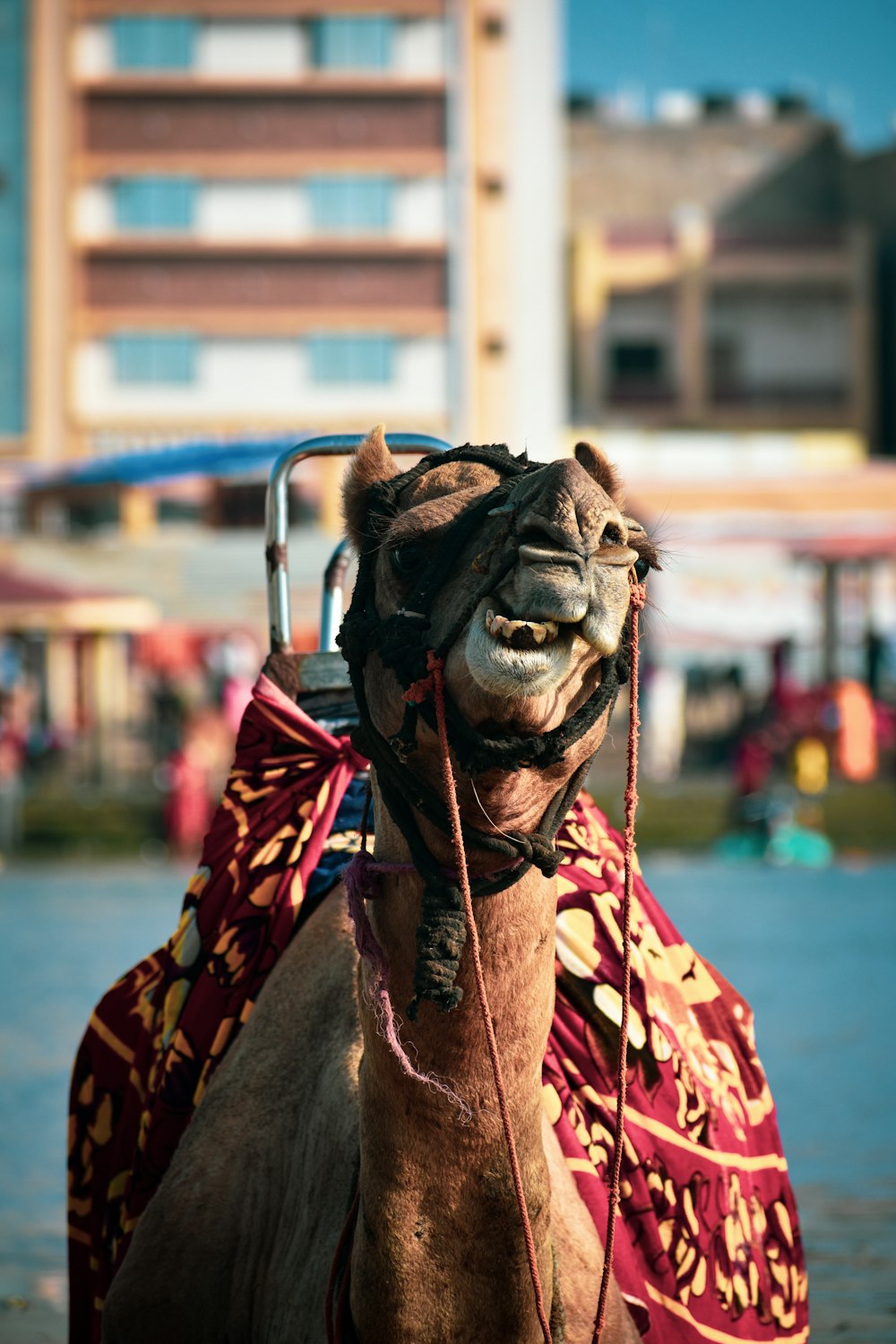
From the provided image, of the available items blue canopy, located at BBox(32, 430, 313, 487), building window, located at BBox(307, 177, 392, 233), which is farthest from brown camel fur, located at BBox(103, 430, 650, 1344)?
building window, located at BBox(307, 177, 392, 233)

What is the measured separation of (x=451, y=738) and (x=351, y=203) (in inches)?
1816

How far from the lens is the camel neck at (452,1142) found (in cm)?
271

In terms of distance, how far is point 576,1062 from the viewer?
3.77 metres

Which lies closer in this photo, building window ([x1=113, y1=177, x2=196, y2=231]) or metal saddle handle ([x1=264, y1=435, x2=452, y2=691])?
metal saddle handle ([x1=264, y1=435, x2=452, y2=691])

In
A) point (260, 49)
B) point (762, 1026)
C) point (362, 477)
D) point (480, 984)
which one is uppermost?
point (260, 49)

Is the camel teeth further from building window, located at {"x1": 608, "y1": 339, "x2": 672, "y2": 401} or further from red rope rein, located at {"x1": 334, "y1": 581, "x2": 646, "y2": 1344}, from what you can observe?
building window, located at {"x1": 608, "y1": 339, "x2": 672, "y2": 401}

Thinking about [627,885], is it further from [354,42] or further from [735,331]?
[735,331]

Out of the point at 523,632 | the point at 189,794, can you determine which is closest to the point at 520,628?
the point at 523,632

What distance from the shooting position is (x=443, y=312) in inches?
1839

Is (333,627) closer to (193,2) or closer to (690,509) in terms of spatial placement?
(690,509)

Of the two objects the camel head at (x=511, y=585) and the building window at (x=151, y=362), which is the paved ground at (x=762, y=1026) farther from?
the building window at (x=151, y=362)

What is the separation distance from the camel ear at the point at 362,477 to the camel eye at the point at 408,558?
0.18 metres

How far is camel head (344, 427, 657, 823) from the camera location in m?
2.39

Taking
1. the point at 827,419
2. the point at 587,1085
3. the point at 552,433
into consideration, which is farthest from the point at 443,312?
the point at 587,1085
